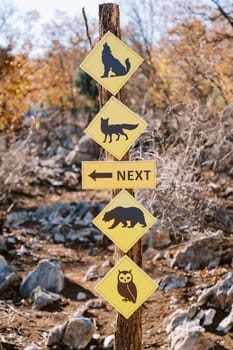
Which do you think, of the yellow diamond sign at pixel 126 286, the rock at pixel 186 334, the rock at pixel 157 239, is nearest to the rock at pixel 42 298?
the rock at pixel 186 334

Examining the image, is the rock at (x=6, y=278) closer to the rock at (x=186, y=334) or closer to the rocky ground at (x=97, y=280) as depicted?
the rocky ground at (x=97, y=280)

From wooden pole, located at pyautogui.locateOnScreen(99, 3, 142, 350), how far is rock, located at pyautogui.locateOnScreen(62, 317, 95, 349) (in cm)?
125

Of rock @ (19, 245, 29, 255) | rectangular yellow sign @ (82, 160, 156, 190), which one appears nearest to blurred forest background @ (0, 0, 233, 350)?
rock @ (19, 245, 29, 255)

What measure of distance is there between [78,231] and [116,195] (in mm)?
6502

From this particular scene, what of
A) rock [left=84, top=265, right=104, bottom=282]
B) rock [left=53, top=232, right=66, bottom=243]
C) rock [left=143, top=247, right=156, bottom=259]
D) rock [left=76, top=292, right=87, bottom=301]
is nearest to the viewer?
rock [left=76, top=292, right=87, bottom=301]

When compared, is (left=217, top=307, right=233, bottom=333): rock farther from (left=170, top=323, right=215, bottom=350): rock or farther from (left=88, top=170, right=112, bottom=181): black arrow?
(left=88, top=170, right=112, bottom=181): black arrow

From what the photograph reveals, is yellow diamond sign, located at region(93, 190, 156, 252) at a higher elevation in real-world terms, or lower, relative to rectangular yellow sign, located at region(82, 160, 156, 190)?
lower

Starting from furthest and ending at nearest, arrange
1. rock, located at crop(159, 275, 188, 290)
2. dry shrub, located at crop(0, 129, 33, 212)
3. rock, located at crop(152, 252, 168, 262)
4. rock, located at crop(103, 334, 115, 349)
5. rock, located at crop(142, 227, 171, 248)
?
dry shrub, located at crop(0, 129, 33, 212), rock, located at crop(142, 227, 171, 248), rock, located at crop(152, 252, 168, 262), rock, located at crop(159, 275, 188, 290), rock, located at crop(103, 334, 115, 349)

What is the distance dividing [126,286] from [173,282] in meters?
2.87

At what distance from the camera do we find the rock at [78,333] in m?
5.05

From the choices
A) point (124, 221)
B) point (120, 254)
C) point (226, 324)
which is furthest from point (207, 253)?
point (124, 221)

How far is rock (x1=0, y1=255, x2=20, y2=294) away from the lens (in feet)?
21.8

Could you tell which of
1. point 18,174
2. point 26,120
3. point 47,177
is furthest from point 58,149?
point 18,174

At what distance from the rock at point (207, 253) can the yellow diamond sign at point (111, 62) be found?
3.46 meters
